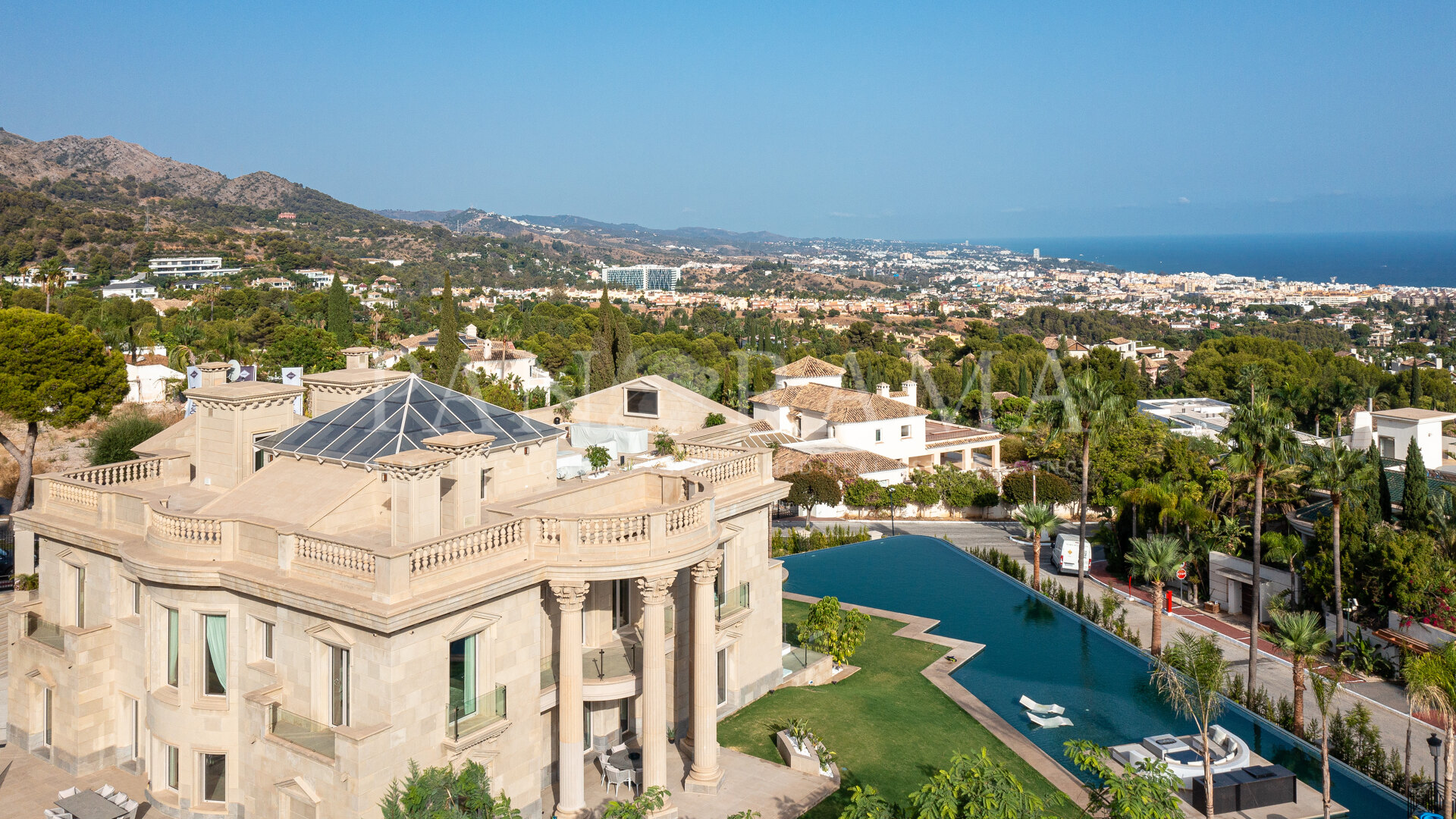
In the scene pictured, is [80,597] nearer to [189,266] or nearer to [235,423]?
[235,423]

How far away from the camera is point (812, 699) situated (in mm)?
24625

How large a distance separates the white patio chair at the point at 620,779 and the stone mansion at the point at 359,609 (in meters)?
0.48

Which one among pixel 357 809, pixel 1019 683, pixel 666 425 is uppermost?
pixel 666 425

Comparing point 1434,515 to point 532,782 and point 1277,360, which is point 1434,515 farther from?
point 1277,360

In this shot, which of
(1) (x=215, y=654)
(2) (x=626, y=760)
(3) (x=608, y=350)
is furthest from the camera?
(3) (x=608, y=350)

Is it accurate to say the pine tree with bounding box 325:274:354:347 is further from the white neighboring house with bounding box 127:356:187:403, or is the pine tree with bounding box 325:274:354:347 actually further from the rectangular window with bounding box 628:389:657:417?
the rectangular window with bounding box 628:389:657:417

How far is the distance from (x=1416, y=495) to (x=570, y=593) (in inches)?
1255

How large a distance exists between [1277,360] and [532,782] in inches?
4301

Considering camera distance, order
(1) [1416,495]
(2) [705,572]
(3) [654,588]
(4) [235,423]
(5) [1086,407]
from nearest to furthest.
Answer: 1. (3) [654,588]
2. (2) [705,572]
3. (4) [235,423]
4. (1) [1416,495]
5. (5) [1086,407]

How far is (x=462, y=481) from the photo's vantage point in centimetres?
1781

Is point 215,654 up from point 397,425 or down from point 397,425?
down

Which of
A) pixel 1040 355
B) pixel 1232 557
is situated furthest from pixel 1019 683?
pixel 1040 355

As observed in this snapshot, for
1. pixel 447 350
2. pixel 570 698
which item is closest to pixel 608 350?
pixel 447 350

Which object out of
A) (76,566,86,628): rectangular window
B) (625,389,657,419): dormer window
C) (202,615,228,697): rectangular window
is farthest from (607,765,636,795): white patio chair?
(625,389,657,419): dormer window
